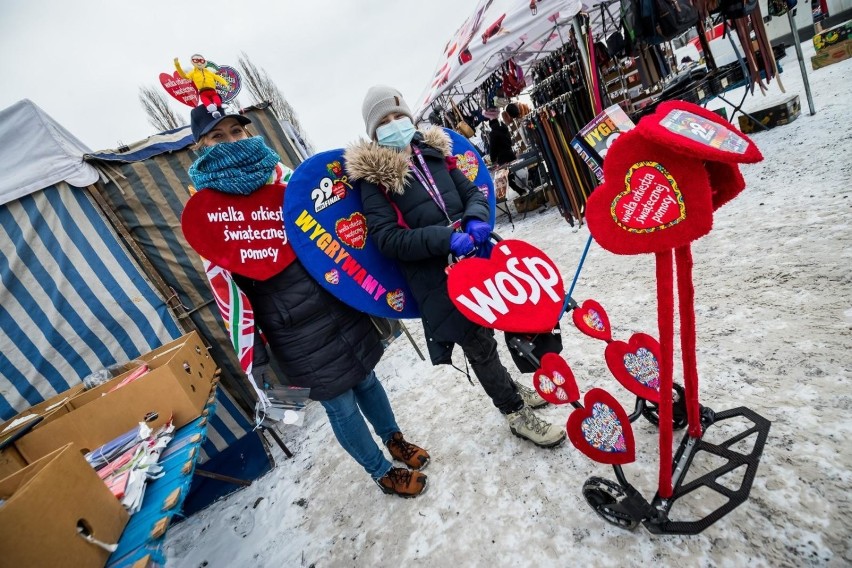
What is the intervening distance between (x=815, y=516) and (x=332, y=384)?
5.98 ft

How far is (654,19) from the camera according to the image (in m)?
3.46

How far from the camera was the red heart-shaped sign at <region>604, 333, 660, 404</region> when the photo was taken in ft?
3.90

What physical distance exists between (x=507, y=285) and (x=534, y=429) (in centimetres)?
102

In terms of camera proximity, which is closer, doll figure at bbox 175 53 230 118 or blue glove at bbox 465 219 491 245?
blue glove at bbox 465 219 491 245

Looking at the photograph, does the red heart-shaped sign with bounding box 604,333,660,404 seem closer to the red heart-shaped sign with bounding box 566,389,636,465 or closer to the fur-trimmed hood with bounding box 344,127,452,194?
the red heart-shaped sign with bounding box 566,389,636,465

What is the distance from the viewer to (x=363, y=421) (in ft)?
6.05

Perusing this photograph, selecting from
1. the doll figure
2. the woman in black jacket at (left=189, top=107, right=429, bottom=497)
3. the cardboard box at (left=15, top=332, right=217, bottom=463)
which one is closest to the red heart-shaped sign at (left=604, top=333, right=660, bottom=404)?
the woman in black jacket at (left=189, top=107, right=429, bottom=497)

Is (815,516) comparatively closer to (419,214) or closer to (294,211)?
(419,214)

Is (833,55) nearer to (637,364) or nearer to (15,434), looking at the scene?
(637,364)

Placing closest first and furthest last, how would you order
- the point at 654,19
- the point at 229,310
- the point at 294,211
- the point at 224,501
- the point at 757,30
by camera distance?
the point at 229,310, the point at 294,211, the point at 224,501, the point at 654,19, the point at 757,30

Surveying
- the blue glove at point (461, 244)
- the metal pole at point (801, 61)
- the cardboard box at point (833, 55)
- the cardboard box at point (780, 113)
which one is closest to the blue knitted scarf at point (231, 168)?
the blue glove at point (461, 244)

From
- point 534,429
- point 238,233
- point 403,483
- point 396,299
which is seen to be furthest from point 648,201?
point 403,483

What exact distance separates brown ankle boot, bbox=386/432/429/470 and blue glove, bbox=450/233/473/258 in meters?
1.31

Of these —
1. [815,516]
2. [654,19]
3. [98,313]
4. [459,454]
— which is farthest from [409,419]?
[654,19]
